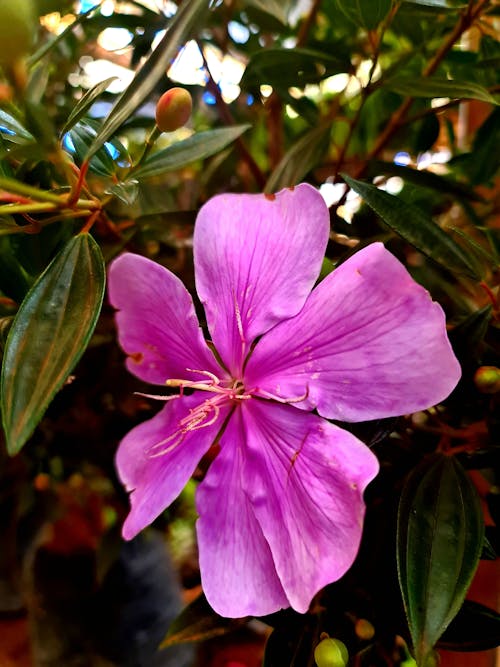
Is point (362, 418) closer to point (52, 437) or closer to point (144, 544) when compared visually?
point (52, 437)

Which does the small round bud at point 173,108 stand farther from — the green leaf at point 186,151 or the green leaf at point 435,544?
the green leaf at point 435,544

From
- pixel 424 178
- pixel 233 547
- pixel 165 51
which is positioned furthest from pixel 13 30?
pixel 424 178

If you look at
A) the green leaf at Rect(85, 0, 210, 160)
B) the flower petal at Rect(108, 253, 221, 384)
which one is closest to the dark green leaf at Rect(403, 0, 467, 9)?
the green leaf at Rect(85, 0, 210, 160)

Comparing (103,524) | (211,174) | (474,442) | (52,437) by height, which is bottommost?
(103,524)

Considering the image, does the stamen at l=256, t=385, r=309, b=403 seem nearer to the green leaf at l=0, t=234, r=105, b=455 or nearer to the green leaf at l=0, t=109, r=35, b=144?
the green leaf at l=0, t=234, r=105, b=455

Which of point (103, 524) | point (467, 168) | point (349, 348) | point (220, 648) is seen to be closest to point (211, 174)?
point (467, 168)

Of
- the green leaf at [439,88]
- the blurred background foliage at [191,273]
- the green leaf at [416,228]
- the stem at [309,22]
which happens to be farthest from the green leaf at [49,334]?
the stem at [309,22]

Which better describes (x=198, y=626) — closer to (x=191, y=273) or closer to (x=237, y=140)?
(x=191, y=273)
